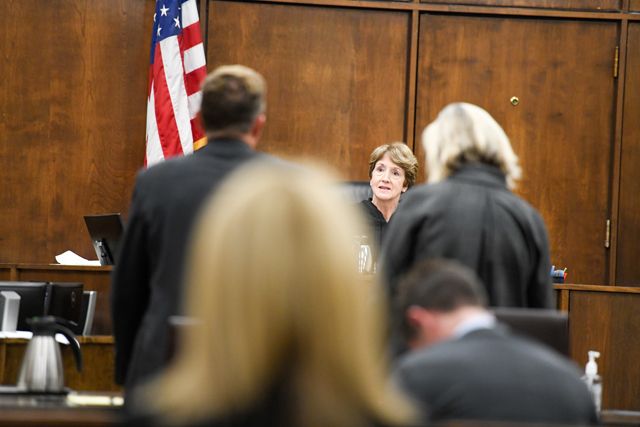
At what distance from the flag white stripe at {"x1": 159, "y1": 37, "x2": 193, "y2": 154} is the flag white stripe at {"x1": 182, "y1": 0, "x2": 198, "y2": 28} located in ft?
0.41

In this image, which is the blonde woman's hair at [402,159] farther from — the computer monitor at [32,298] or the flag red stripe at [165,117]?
the computer monitor at [32,298]

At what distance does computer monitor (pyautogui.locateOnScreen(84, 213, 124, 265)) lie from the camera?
507 cm

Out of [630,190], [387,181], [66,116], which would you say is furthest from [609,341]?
[66,116]

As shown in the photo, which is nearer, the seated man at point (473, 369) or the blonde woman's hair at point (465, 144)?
the seated man at point (473, 369)

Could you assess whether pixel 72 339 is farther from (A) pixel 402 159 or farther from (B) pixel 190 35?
(B) pixel 190 35

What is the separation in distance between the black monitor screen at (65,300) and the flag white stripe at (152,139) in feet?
6.65

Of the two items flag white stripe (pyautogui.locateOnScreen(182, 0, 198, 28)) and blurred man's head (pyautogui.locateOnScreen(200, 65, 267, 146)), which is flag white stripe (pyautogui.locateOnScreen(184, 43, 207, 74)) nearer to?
flag white stripe (pyautogui.locateOnScreen(182, 0, 198, 28))

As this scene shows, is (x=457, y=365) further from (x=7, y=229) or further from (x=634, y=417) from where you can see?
(x=7, y=229)

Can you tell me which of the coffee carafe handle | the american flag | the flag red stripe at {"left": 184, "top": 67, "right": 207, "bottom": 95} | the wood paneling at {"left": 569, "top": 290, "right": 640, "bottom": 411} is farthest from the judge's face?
the coffee carafe handle

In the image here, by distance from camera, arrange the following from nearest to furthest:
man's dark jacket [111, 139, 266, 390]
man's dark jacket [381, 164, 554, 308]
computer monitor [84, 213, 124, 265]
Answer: man's dark jacket [111, 139, 266, 390] < man's dark jacket [381, 164, 554, 308] < computer monitor [84, 213, 124, 265]

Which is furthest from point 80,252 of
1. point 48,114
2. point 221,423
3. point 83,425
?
point 221,423

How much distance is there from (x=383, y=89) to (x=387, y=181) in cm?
164

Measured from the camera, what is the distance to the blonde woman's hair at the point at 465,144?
3.20 meters

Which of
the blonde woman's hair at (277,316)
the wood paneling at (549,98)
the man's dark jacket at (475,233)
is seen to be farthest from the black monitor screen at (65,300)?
the blonde woman's hair at (277,316)
